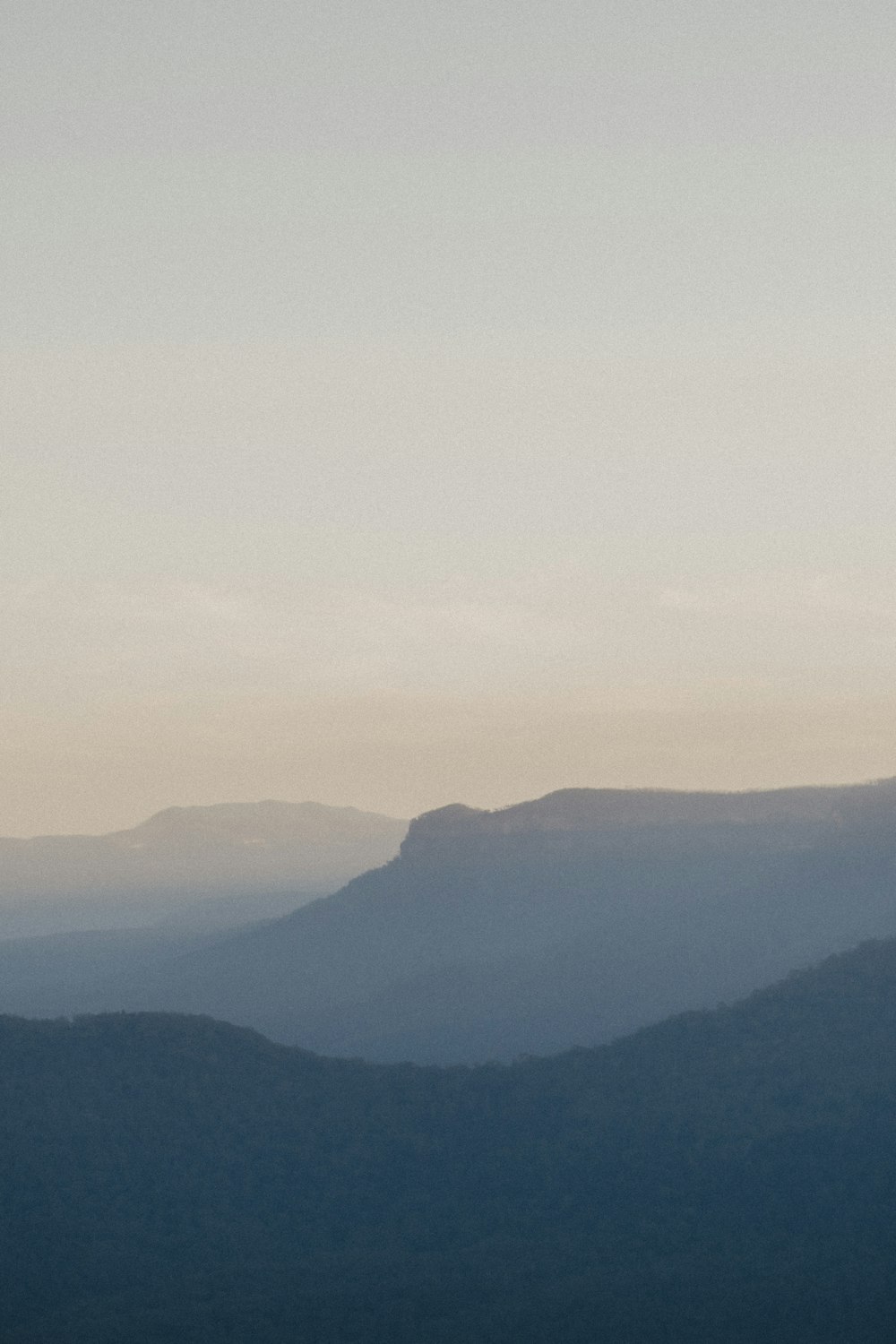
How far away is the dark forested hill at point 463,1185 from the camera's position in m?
78.6

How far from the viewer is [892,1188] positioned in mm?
90562

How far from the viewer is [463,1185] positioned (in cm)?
9875

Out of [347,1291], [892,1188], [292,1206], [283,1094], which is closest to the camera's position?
[347,1291]

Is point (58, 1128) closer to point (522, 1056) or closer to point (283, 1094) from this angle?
point (283, 1094)

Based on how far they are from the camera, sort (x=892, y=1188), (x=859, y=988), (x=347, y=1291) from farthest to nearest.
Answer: (x=859, y=988), (x=892, y=1188), (x=347, y=1291)

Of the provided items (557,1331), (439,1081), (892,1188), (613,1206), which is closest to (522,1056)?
(439,1081)

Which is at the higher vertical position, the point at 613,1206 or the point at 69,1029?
the point at 69,1029

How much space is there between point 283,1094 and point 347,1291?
26183mm

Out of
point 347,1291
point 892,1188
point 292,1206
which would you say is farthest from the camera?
point 292,1206

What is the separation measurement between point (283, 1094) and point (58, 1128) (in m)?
14.5

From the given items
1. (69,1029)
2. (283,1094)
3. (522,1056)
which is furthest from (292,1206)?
(522,1056)

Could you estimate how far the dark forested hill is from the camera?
78.6 meters

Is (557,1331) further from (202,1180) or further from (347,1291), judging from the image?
(202,1180)

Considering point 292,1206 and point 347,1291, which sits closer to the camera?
point 347,1291
